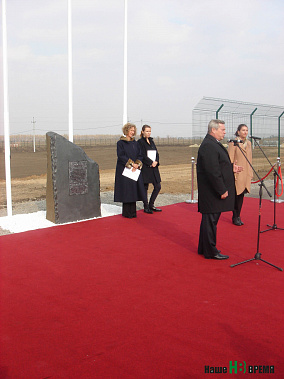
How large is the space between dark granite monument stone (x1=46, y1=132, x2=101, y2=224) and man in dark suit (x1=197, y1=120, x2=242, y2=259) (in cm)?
306

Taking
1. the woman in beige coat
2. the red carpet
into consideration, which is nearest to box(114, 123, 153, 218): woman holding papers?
the red carpet

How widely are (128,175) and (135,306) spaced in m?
4.18

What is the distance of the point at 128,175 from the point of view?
7.73 m

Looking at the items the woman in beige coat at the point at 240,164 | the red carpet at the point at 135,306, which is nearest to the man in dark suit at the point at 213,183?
the red carpet at the point at 135,306

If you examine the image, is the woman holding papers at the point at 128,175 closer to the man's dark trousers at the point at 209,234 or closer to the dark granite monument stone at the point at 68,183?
the dark granite monument stone at the point at 68,183

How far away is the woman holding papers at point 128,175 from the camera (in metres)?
7.71

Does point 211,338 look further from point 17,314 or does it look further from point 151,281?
point 17,314

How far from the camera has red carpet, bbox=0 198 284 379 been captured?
9.41ft

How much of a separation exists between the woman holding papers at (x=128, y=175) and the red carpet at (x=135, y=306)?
146cm

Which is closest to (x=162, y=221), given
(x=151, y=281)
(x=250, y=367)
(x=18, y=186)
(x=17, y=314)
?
(x=151, y=281)

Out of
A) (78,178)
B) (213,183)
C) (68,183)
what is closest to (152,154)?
(78,178)

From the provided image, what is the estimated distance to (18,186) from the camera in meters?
18.3

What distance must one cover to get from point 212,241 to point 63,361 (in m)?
2.77

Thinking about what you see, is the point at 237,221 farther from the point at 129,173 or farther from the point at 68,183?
the point at 68,183
